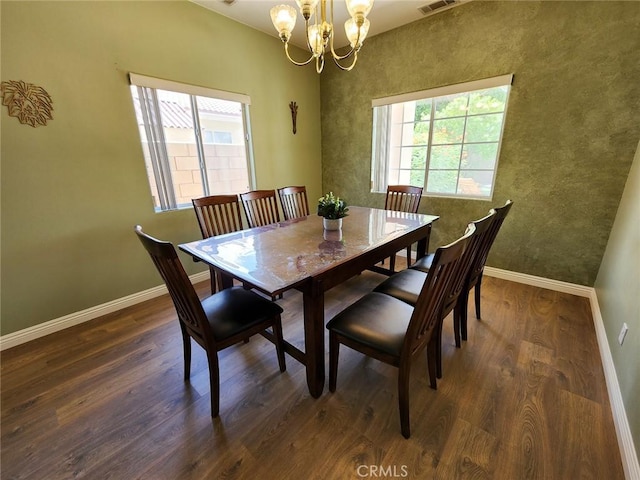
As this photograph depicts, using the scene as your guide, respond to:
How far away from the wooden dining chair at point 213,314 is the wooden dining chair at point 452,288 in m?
0.77

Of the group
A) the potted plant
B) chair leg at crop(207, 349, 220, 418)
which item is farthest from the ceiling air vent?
chair leg at crop(207, 349, 220, 418)

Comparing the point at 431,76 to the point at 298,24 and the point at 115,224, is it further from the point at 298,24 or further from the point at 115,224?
the point at 115,224

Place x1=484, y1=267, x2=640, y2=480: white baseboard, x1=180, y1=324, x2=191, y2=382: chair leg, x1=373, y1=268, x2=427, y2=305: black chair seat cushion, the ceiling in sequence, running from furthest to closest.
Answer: the ceiling → x1=373, y1=268, x2=427, y2=305: black chair seat cushion → x1=180, y1=324, x2=191, y2=382: chair leg → x1=484, y1=267, x2=640, y2=480: white baseboard

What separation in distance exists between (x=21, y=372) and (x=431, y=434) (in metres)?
2.54

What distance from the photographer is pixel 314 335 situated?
55.4 inches

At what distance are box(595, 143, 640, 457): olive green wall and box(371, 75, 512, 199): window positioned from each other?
1.02 metres

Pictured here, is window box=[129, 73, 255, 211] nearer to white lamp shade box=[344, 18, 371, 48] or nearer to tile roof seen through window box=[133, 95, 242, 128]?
tile roof seen through window box=[133, 95, 242, 128]

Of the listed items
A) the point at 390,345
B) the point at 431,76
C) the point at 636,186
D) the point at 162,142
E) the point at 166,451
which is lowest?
the point at 166,451

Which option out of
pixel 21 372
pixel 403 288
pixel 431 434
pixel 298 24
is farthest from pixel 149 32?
pixel 431 434

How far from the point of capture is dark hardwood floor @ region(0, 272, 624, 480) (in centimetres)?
119

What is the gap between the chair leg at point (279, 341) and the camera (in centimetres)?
159

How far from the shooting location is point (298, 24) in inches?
114

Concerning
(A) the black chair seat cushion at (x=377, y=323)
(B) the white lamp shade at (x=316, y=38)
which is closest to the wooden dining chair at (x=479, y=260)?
(A) the black chair seat cushion at (x=377, y=323)

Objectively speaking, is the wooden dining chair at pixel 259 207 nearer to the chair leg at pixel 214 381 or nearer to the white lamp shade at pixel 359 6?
the chair leg at pixel 214 381
